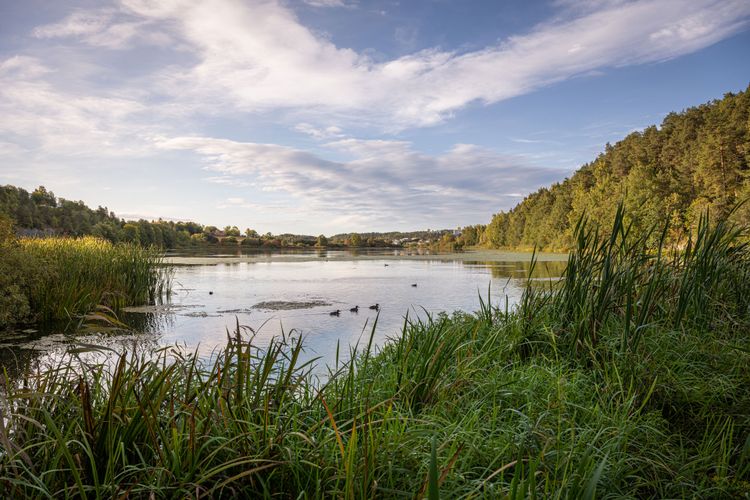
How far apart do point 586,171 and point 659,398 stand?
266ft

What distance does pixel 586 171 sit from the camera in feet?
246

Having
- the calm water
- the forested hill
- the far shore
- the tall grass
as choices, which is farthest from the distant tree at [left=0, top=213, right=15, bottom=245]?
the far shore

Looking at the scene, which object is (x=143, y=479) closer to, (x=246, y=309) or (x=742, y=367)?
(x=742, y=367)

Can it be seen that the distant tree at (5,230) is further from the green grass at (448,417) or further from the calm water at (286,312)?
the green grass at (448,417)

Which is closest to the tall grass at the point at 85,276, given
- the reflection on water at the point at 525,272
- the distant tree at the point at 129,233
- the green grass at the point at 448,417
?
the green grass at the point at 448,417

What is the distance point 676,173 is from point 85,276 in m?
55.7

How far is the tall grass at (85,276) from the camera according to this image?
1028cm

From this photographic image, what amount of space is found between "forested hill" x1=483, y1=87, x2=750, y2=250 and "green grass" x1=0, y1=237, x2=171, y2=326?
19000mm

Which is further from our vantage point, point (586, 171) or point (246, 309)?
point (586, 171)

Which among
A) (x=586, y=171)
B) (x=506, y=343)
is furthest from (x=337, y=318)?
(x=586, y=171)

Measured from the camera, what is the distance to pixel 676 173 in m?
47.5

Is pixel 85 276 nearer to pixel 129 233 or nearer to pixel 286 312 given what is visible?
pixel 286 312

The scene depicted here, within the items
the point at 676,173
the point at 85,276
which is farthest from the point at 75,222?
the point at 676,173

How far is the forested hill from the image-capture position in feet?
119
